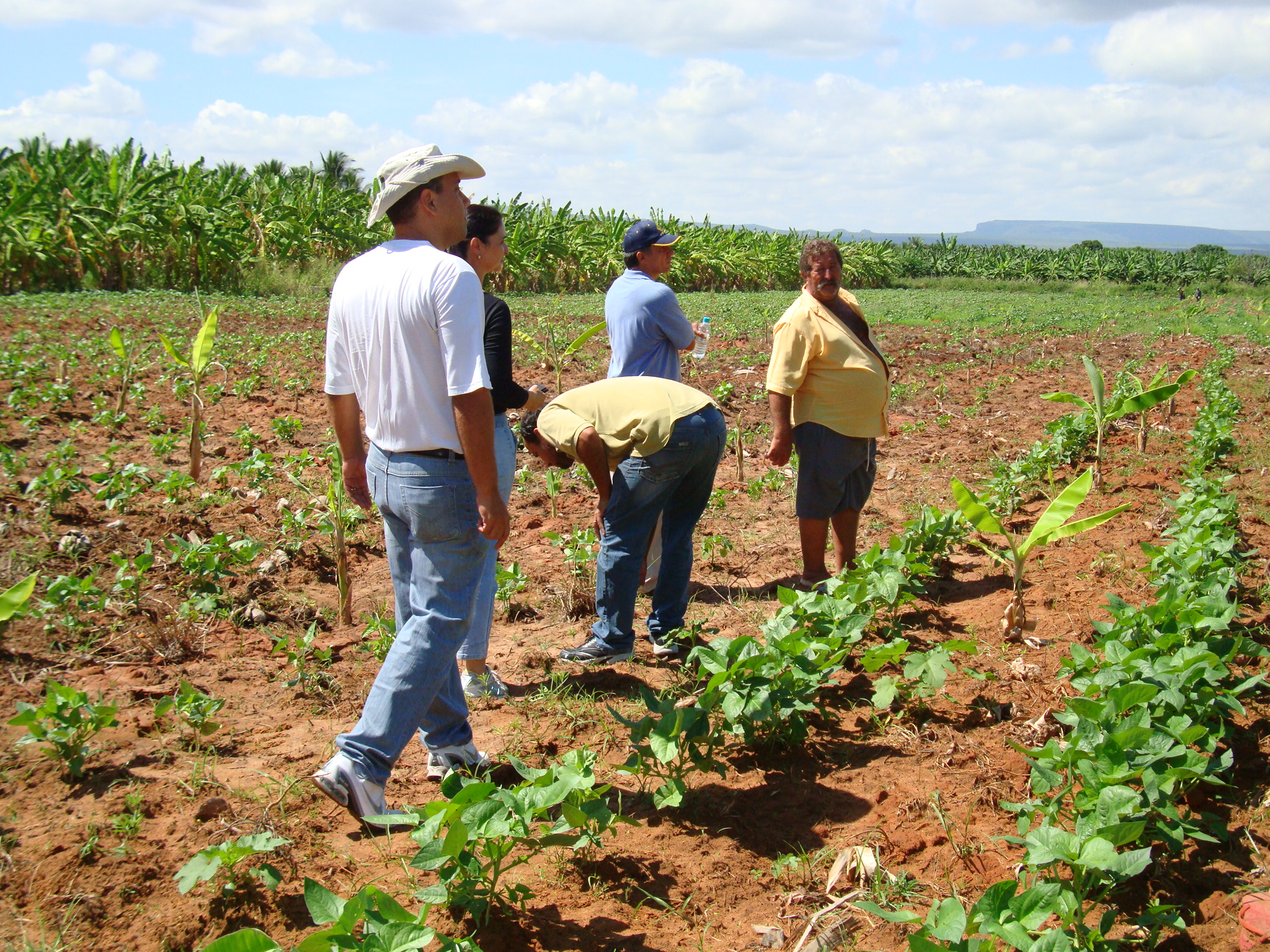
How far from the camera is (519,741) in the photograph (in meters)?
3.29

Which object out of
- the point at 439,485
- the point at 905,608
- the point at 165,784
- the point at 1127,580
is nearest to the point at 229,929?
the point at 165,784

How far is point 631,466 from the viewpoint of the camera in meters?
3.73

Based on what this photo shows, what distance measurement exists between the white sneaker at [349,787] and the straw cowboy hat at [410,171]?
59.8 inches

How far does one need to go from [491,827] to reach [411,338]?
4.19ft

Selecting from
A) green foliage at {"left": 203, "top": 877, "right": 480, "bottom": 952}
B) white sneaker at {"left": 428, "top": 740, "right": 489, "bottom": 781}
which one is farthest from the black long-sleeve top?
green foliage at {"left": 203, "top": 877, "right": 480, "bottom": 952}

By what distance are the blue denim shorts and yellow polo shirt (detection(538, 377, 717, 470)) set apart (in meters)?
0.92

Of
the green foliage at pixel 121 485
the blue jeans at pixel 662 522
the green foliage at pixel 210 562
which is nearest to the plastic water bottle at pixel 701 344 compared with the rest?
the blue jeans at pixel 662 522

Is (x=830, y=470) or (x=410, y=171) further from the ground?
(x=410, y=171)

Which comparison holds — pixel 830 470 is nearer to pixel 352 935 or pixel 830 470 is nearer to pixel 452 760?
pixel 452 760

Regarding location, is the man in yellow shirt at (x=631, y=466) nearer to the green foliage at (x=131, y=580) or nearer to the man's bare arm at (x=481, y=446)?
the man's bare arm at (x=481, y=446)

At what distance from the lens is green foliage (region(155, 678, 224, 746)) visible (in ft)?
9.81

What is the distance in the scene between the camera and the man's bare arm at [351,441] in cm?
286

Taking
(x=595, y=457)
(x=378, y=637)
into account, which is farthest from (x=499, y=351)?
(x=378, y=637)

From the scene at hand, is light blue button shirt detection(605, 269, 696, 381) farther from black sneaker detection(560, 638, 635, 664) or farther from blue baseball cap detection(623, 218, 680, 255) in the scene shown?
black sneaker detection(560, 638, 635, 664)
